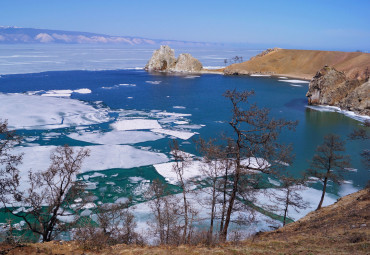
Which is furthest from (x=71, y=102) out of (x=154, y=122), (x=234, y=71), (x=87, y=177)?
(x=234, y=71)

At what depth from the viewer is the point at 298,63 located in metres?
84.3

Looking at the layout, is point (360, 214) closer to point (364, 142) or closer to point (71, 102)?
point (364, 142)

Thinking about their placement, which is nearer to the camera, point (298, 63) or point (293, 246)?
point (293, 246)

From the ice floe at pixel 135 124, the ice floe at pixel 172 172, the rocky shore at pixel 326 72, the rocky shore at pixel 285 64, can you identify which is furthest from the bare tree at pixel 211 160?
the rocky shore at pixel 285 64

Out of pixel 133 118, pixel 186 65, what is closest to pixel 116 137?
pixel 133 118

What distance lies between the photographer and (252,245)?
27.7ft

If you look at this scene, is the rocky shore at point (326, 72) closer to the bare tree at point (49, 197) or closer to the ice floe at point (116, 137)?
the ice floe at point (116, 137)

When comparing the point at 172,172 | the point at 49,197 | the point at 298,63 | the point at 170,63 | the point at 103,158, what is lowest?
the point at 172,172

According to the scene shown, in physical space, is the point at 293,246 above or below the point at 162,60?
below

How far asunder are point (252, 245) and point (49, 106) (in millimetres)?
31976

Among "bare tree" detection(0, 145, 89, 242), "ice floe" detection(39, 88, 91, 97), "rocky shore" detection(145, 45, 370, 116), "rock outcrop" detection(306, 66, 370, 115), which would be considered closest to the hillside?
"bare tree" detection(0, 145, 89, 242)

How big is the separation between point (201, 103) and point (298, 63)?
54537 mm

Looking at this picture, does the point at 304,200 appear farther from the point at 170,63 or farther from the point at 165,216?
the point at 170,63

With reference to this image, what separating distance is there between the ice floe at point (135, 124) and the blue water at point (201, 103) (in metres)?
1.16
